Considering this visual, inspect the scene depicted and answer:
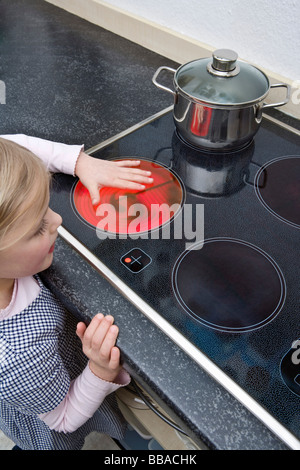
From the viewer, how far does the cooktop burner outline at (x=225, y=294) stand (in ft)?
1.82

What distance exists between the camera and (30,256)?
55cm

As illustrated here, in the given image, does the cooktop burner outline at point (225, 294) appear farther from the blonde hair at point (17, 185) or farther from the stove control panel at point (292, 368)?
the blonde hair at point (17, 185)

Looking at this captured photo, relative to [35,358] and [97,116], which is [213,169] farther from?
[35,358]

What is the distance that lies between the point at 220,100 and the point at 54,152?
318 millimetres

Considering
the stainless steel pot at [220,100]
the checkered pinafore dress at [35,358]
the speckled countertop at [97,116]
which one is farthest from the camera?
the stainless steel pot at [220,100]

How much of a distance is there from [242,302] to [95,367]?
0.26m

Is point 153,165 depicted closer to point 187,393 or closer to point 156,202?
point 156,202

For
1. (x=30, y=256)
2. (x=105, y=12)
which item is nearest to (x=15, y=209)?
(x=30, y=256)

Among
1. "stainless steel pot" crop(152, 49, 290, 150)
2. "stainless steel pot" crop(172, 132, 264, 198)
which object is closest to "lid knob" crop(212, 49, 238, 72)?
"stainless steel pot" crop(152, 49, 290, 150)

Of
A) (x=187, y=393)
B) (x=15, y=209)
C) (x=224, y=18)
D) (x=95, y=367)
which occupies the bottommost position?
(x=95, y=367)

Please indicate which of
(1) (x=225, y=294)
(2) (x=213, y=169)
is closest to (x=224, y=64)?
(2) (x=213, y=169)

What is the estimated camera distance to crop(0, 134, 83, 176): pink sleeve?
0.75 m

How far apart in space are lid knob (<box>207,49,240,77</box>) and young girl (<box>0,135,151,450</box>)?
23 cm

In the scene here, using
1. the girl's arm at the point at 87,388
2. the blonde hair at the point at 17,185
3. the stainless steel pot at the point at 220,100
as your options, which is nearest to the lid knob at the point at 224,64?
the stainless steel pot at the point at 220,100
